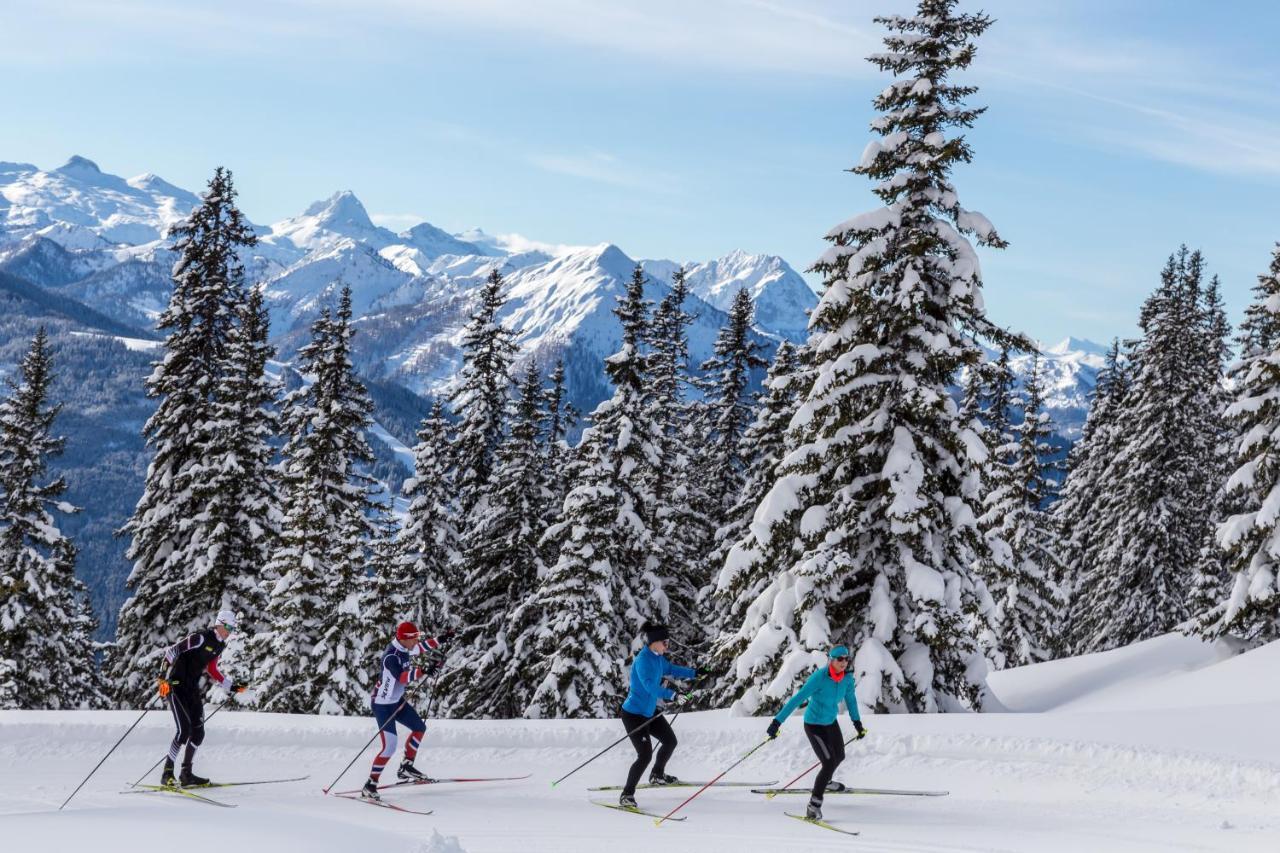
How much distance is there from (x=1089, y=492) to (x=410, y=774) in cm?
4192

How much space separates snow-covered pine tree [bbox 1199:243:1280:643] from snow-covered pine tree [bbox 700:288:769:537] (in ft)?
49.1

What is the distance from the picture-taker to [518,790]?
1392 centimetres

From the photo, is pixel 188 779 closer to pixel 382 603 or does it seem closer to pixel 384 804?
pixel 384 804

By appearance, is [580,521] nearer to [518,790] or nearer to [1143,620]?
[518,790]

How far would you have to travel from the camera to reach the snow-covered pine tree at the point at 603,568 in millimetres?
26953

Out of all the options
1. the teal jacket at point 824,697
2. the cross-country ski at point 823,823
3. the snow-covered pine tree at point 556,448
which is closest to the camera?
the cross-country ski at point 823,823

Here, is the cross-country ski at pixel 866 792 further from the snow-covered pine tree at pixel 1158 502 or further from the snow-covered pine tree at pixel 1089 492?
the snow-covered pine tree at pixel 1089 492

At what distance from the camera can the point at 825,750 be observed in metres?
12.2

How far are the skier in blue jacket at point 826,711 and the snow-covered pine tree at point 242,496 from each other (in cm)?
2006

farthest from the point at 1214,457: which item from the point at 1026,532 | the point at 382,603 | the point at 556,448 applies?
the point at 382,603

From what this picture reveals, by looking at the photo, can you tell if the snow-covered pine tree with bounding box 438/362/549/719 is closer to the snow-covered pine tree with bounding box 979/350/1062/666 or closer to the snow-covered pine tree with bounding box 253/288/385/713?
the snow-covered pine tree with bounding box 253/288/385/713

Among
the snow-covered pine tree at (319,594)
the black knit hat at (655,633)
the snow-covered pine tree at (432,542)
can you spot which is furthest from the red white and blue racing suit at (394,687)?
the snow-covered pine tree at (432,542)

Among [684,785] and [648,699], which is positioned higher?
[648,699]

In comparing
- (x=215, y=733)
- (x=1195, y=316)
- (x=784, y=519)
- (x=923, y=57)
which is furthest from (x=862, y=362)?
(x=1195, y=316)
